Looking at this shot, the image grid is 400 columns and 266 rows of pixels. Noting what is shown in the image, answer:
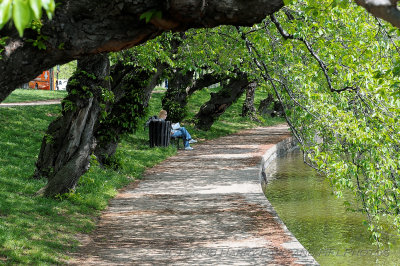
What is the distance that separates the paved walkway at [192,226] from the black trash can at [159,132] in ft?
13.2

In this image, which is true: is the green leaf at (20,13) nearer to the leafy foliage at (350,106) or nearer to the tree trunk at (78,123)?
the leafy foliage at (350,106)

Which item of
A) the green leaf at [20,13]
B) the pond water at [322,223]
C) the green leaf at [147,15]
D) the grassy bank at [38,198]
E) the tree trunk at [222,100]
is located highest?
the green leaf at [147,15]

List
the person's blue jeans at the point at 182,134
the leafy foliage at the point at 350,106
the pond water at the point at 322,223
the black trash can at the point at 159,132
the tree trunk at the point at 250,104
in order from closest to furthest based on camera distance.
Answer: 1. the leafy foliage at the point at 350,106
2. the pond water at the point at 322,223
3. the black trash can at the point at 159,132
4. the person's blue jeans at the point at 182,134
5. the tree trunk at the point at 250,104

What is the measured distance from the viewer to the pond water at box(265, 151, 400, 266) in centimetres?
1026

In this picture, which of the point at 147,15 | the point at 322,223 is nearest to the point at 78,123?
the point at 322,223

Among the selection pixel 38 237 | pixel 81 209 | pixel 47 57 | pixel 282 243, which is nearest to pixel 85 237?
pixel 38 237

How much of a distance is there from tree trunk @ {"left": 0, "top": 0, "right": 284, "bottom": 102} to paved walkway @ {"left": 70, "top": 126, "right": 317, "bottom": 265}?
2.87 meters

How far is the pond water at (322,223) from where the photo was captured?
10258 mm

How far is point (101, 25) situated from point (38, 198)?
5.65 metres

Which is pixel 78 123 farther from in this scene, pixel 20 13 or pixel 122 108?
pixel 20 13

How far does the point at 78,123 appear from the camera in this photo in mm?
11102

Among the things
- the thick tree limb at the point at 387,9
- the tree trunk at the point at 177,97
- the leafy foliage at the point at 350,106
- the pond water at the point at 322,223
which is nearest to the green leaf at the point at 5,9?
the thick tree limb at the point at 387,9

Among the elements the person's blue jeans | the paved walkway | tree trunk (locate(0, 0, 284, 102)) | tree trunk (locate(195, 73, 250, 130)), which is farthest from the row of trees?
tree trunk (locate(195, 73, 250, 130))

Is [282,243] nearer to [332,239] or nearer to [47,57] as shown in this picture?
[332,239]
